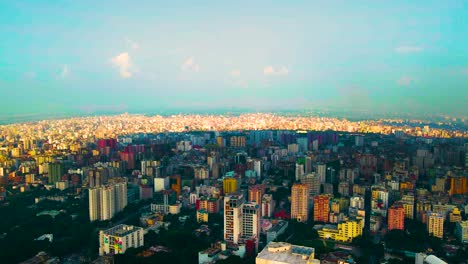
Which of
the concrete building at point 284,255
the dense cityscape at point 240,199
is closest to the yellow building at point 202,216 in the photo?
the dense cityscape at point 240,199

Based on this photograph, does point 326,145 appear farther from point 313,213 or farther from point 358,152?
point 313,213

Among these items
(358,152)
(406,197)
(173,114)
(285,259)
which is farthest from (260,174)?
(173,114)

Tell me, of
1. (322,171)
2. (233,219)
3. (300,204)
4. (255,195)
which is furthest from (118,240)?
(322,171)

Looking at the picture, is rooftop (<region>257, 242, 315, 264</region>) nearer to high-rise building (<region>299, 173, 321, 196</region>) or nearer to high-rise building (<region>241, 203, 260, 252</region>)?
high-rise building (<region>241, 203, 260, 252</region>)

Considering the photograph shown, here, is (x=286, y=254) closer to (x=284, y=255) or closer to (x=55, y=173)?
(x=284, y=255)

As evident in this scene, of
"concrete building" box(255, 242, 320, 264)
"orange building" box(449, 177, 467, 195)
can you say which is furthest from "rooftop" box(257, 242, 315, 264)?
"orange building" box(449, 177, 467, 195)
